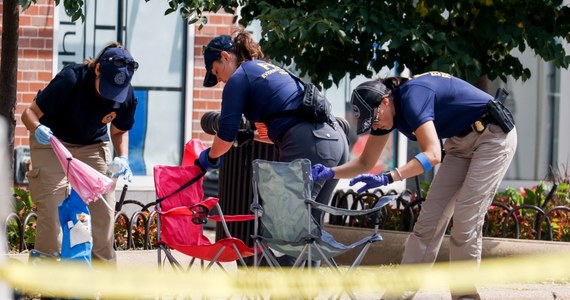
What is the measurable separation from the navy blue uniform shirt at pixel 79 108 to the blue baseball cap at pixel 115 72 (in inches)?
8.3

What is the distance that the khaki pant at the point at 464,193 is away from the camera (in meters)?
7.79

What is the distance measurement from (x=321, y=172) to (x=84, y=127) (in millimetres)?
1841

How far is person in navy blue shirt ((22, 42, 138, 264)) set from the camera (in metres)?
7.97

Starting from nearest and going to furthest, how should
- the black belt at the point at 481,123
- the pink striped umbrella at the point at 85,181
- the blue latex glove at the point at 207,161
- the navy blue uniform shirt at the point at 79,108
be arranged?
the pink striped umbrella at the point at 85,181, the blue latex glove at the point at 207,161, the black belt at the point at 481,123, the navy blue uniform shirt at the point at 79,108

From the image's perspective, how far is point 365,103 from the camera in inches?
286

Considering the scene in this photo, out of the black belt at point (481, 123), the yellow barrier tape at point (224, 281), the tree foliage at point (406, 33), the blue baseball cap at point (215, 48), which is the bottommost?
the yellow barrier tape at point (224, 281)

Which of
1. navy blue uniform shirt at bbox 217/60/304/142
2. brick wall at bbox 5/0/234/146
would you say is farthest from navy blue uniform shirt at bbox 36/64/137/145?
brick wall at bbox 5/0/234/146

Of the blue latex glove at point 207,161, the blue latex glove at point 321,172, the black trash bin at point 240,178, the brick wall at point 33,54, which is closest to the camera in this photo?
the blue latex glove at point 321,172

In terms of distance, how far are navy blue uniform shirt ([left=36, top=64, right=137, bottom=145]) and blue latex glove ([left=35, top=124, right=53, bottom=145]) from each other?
250mm

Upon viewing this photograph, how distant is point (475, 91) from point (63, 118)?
2602 millimetres

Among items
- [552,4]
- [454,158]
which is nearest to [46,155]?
[454,158]

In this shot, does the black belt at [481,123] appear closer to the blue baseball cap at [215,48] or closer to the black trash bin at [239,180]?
the blue baseball cap at [215,48]

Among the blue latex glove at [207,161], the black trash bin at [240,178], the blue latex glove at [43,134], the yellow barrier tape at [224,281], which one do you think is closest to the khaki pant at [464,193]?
the yellow barrier tape at [224,281]

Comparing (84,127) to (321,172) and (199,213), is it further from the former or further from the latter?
(321,172)
